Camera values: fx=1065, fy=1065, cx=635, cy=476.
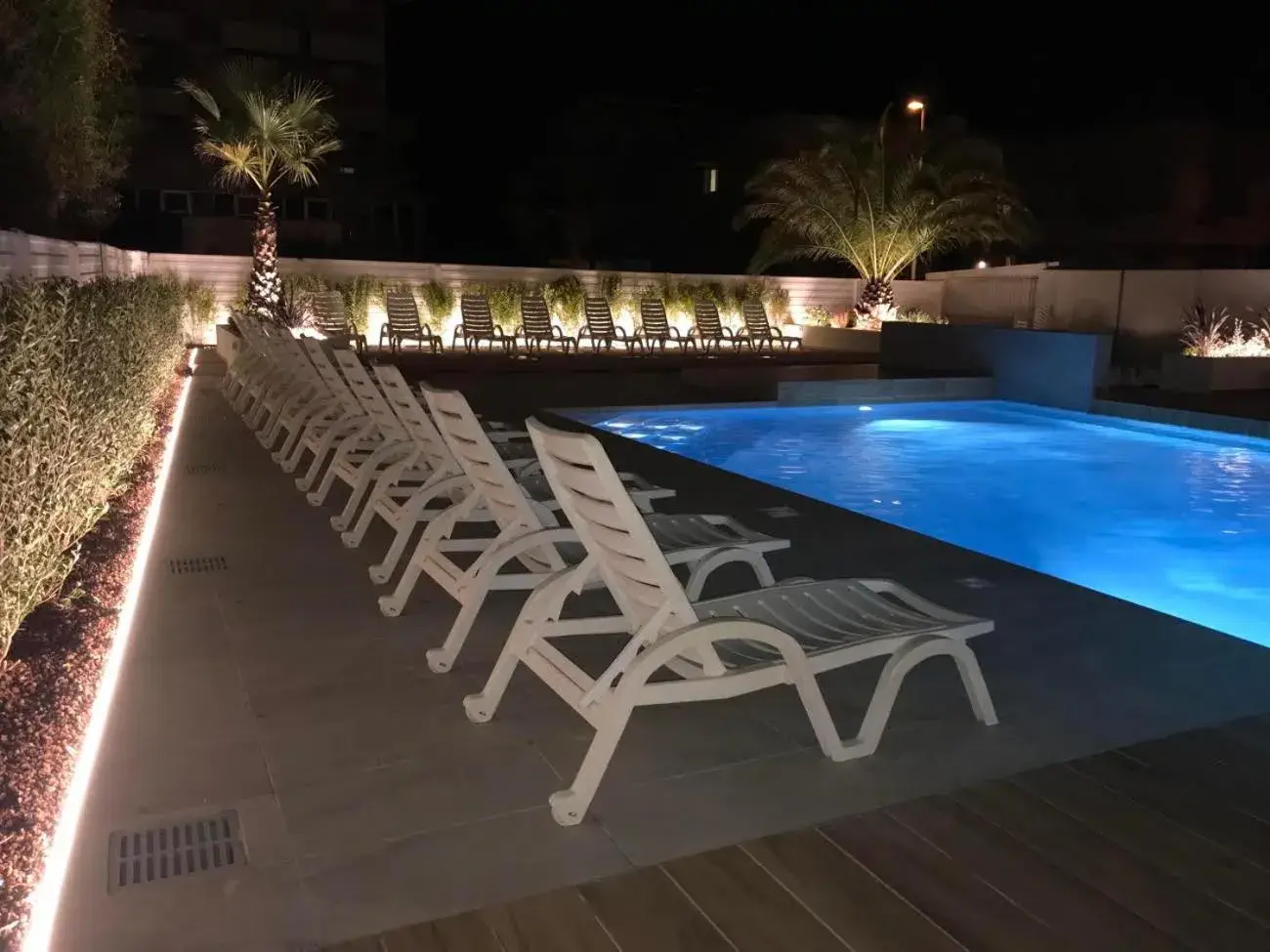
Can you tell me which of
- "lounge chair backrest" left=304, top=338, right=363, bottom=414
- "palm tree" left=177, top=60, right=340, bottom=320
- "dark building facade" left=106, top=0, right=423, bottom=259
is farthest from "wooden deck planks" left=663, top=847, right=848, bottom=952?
"dark building facade" left=106, top=0, right=423, bottom=259

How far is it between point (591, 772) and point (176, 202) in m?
32.4

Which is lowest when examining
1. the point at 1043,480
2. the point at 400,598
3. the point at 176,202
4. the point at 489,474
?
the point at 1043,480

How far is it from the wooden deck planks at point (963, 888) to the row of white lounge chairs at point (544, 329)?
1465 cm

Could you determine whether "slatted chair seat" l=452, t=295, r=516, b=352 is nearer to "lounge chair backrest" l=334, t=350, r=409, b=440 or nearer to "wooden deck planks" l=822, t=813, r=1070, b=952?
"lounge chair backrest" l=334, t=350, r=409, b=440

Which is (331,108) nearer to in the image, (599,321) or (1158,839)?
(599,321)

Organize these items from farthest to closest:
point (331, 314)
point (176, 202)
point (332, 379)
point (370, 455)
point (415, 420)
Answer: point (176, 202)
point (331, 314)
point (332, 379)
point (370, 455)
point (415, 420)

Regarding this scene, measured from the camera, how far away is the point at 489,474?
3490mm

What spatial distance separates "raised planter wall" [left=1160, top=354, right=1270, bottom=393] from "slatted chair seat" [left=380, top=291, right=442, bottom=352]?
10.4 m

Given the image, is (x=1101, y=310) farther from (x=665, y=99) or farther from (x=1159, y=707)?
(x=665, y=99)

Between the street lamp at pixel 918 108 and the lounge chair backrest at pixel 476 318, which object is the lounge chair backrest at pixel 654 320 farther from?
the street lamp at pixel 918 108

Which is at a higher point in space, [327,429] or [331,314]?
[331,314]

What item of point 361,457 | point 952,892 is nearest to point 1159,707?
point 952,892

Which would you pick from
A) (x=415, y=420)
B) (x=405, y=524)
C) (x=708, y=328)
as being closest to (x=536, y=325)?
(x=708, y=328)

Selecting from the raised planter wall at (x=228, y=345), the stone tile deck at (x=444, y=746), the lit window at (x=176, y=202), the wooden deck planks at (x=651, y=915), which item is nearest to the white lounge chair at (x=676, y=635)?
the stone tile deck at (x=444, y=746)
